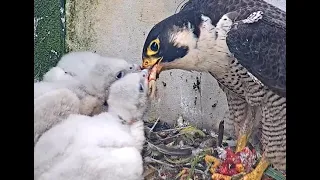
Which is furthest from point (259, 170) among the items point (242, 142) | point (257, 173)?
point (242, 142)

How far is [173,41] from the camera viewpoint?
289cm

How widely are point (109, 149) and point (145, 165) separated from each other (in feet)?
0.59

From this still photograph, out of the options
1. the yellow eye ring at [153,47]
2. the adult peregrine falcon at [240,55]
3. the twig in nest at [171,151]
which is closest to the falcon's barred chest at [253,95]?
the adult peregrine falcon at [240,55]

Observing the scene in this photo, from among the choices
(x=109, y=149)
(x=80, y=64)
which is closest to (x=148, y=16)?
(x=80, y=64)

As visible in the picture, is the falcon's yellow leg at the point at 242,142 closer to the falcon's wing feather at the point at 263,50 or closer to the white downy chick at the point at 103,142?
the falcon's wing feather at the point at 263,50

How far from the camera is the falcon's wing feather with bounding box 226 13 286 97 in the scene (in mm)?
2779

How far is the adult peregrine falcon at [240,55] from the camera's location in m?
2.79

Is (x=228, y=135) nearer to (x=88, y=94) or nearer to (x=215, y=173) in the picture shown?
(x=215, y=173)

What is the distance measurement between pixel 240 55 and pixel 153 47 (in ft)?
1.24

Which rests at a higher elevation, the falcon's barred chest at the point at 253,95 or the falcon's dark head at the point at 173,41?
the falcon's dark head at the point at 173,41

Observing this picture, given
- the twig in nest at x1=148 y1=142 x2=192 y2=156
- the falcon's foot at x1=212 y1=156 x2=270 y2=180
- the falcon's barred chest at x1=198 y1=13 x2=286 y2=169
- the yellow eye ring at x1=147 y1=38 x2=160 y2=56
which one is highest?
the yellow eye ring at x1=147 y1=38 x2=160 y2=56

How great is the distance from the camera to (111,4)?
9.86 feet

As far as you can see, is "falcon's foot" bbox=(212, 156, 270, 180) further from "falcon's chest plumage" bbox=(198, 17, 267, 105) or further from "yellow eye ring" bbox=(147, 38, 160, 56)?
"yellow eye ring" bbox=(147, 38, 160, 56)

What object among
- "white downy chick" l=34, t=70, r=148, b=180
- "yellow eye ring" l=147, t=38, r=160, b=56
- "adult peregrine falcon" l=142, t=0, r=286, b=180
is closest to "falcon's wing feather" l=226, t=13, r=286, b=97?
"adult peregrine falcon" l=142, t=0, r=286, b=180
